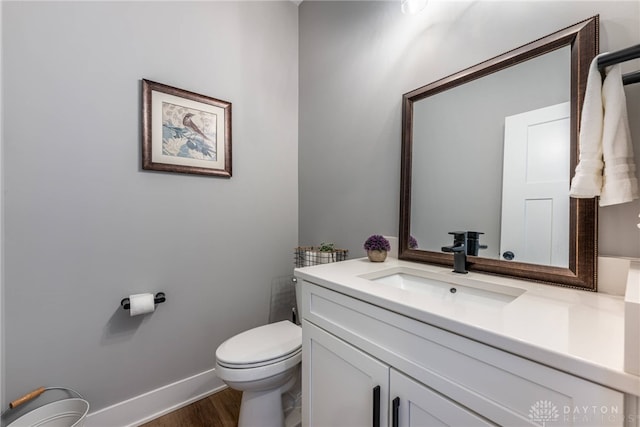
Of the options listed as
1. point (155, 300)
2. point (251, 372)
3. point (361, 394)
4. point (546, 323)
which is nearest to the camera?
point (546, 323)

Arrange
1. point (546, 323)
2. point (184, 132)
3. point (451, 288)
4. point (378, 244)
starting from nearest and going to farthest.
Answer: point (546, 323) < point (451, 288) < point (378, 244) < point (184, 132)

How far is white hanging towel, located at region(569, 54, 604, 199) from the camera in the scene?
0.72 meters

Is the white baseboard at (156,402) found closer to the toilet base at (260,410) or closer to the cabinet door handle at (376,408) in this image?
the toilet base at (260,410)

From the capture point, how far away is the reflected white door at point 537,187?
2.80ft

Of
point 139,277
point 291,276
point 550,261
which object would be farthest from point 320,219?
point 550,261

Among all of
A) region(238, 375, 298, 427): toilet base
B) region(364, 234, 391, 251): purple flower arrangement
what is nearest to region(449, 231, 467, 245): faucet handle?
region(364, 234, 391, 251): purple flower arrangement

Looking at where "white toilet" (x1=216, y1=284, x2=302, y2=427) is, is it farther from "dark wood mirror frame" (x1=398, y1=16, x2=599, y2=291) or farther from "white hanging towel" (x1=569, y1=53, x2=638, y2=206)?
"white hanging towel" (x1=569, y1=53, x2=638, y2=206)

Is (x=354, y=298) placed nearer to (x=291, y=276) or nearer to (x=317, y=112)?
(x=291, y=276)

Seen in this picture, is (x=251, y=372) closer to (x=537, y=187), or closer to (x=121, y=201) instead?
(x=121, y=201)

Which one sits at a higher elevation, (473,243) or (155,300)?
(473,243)

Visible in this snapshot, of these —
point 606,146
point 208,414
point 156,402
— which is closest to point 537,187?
point 606,146

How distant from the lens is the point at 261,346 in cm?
129

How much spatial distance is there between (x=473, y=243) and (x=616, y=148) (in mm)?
497

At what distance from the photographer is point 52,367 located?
1.20 metres
